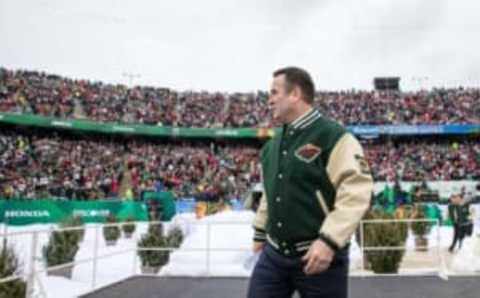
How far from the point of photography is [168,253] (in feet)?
36.2

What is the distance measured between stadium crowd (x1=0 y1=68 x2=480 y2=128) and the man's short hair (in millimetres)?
32906

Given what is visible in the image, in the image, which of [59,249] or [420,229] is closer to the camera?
[59,249]

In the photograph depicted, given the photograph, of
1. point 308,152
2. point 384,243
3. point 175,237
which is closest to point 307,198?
point 308,152

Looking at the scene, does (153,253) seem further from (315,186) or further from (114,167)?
(114,167)

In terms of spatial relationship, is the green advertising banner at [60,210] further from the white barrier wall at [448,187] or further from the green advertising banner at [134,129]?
the green advertising banner at [134,129]

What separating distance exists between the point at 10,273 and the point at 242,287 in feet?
11.4

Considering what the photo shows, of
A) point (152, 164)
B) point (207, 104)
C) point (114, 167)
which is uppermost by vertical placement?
point (207, 104)

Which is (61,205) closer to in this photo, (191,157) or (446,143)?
(191,157)

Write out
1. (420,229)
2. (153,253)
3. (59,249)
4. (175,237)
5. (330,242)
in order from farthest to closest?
→ (420,229), (175,237), (153,253), (59,249), (330,242)

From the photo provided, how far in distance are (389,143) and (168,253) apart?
30.0 meters

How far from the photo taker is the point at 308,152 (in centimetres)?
228

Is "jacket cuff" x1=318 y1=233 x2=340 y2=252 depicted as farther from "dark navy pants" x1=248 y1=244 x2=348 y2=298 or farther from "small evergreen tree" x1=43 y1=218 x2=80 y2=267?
"small evergreen tree" x1=43 y1=218 x2=80 y2=267

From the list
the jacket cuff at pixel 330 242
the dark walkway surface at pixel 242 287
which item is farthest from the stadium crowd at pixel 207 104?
the jacket cuff at pixel 330 242

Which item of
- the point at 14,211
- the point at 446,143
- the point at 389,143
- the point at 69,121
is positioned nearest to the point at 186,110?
the point at 69,121
